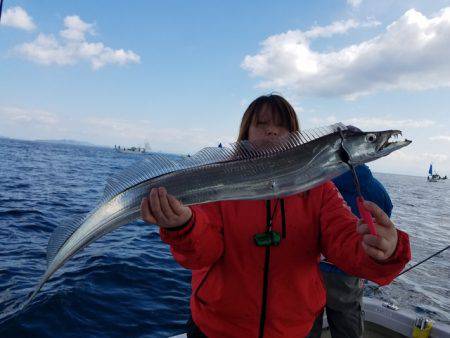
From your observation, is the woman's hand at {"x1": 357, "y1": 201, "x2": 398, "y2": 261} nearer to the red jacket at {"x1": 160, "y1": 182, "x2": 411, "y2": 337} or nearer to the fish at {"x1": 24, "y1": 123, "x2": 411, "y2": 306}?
the red jacket at {"x1": 160, "y1": 182, "x2": 411, "y2": 337}

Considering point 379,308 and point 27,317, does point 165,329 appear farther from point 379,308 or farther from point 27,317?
point 379,308

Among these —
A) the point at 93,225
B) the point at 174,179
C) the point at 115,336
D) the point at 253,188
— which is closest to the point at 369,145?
the point at 253,188

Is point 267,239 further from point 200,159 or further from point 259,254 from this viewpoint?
point 200,159

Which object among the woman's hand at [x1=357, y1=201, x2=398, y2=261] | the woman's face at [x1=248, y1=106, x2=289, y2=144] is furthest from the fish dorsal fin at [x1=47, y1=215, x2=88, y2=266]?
the woman's hand at [x1=357, y1=201, x2=398, y2=261]

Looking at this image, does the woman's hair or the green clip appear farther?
the woman's hair

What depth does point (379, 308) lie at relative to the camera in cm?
655

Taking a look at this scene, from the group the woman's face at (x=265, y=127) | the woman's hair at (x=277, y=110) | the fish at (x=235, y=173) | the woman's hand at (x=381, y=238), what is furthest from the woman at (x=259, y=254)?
the woman's hair at (x=277, y=110)

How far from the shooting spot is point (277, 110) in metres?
3.43

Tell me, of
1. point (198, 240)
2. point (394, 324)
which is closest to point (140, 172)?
point (198, 240)

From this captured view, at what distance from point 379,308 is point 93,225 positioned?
5695mm

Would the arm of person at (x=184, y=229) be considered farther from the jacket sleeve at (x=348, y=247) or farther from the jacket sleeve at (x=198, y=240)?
the jacket sleeve at (x=348, y=247)

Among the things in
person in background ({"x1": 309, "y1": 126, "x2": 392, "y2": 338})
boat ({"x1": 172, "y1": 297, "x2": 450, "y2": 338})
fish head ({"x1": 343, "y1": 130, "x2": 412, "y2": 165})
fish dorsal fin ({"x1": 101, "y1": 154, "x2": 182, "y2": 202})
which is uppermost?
fish head ({"x1": 343, "y1": 130, "x2": 412, "y2": 165})

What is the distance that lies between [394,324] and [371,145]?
16.8 ft

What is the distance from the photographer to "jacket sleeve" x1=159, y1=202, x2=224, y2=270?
112 inches
